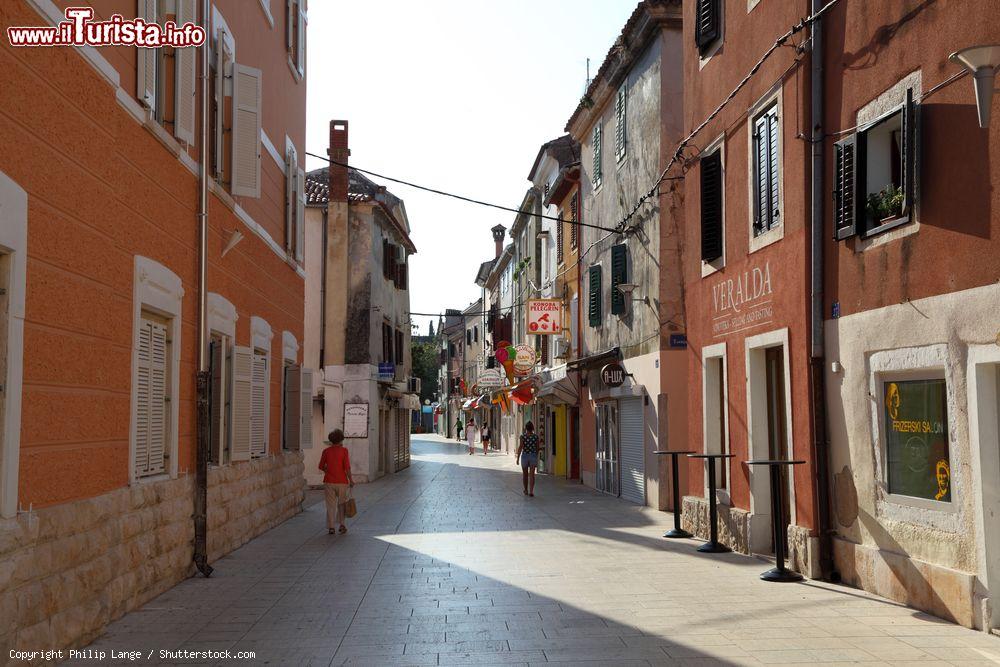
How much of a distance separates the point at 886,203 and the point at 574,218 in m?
19.6

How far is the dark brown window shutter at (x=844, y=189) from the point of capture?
977 centimetres

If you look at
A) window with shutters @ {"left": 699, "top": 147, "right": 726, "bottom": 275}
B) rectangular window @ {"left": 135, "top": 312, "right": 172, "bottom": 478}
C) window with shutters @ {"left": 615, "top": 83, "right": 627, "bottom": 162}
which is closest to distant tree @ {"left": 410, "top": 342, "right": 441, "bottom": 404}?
window with shutters @ {"left": 615, "top": 83, "right": 627, "bottom": 162}

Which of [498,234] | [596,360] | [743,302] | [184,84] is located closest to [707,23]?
[743,302]

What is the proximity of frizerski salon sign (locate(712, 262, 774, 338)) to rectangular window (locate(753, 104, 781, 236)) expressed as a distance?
21.8 inches

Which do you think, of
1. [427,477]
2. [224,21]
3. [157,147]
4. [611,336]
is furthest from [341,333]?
[157,147]

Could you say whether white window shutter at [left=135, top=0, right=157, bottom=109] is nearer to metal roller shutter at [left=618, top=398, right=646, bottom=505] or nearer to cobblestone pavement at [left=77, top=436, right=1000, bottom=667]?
cobblestone pavement at [left=77, top=436, right=1000, bottom=667]

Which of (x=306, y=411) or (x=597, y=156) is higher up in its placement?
(x=597, y=156)

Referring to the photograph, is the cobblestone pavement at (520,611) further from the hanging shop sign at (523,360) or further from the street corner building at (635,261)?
the hanging shop sign at (523,360)

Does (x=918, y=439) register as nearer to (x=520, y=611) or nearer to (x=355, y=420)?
(x=520, y=611)

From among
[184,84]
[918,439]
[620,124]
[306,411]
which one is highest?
[620,124]

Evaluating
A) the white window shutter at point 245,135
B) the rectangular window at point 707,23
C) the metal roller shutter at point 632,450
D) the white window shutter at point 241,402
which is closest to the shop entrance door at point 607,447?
the metal roller shutter at point 632,450

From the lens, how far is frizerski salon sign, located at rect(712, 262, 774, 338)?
12070 millimetres

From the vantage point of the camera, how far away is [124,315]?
353 inches

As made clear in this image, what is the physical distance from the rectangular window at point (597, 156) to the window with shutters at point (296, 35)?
7.86 metres
